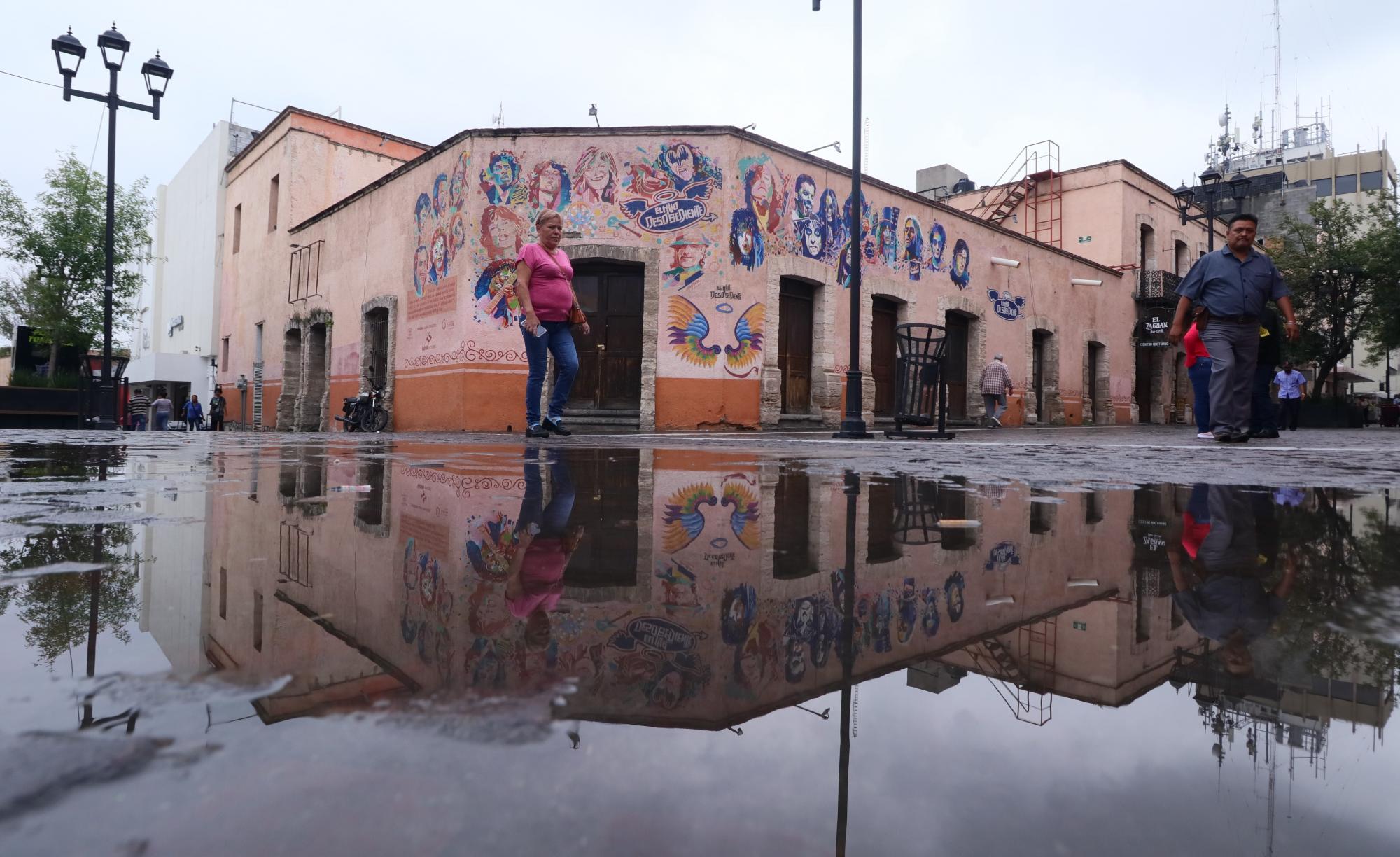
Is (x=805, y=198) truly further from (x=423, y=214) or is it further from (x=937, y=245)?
(x=423, y=214)

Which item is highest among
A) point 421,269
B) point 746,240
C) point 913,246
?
point 913,246

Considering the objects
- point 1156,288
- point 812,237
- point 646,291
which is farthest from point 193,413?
point 1156,288

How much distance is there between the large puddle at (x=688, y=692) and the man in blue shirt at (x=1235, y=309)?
5046mm

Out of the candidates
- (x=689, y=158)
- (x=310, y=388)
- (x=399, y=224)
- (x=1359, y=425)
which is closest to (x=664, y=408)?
(x=689, y=158)

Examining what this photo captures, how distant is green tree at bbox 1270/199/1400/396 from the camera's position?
23.8 meters

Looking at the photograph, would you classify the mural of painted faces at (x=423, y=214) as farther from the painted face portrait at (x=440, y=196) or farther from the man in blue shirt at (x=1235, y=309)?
the man in blue shirt at (x=1235, y=309)

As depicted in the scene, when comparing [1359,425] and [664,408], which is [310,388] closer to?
[664,408]

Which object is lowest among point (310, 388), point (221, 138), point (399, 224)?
point (310, 388)

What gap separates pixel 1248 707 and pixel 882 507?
4.74 feet

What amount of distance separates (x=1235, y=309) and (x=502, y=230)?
33.8ft

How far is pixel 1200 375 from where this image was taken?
8.17 metres

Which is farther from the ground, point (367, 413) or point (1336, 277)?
point (1336, 277)

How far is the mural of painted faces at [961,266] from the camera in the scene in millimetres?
17125

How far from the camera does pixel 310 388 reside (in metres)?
18.5
